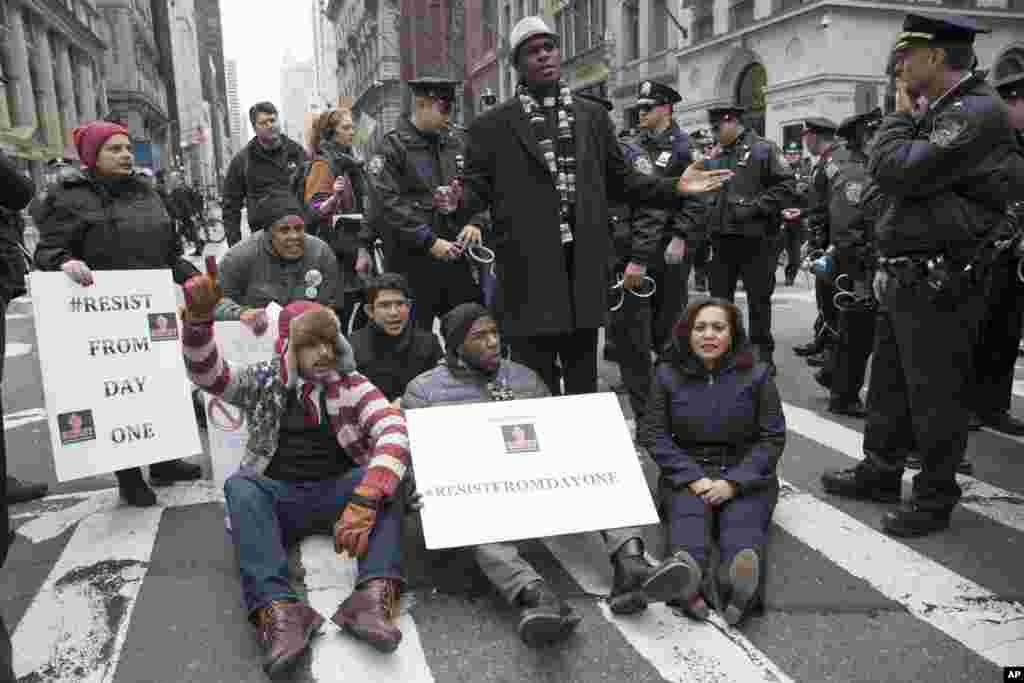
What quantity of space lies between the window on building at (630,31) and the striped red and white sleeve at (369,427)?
2792cm

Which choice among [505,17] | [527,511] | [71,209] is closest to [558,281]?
[527,511]

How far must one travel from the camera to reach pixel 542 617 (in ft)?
9.04

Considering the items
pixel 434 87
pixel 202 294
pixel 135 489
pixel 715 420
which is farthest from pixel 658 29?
pixel 202 294

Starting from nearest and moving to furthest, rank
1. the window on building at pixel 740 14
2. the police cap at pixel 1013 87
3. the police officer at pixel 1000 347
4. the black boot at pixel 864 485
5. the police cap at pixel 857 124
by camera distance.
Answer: the black boot at pixel 864 485
the police cap at pixel 1013 87
the police officer at pixel 1000 347
the police cap at pixel 857 124
the window on building at pixel 740 14

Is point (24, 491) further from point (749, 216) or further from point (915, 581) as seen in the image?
point (749, 216)

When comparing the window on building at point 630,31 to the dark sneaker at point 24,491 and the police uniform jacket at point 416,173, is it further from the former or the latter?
the dark sneaker at point 24,491

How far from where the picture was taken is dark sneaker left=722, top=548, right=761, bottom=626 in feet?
9.84

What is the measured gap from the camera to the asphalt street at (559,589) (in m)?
2.78

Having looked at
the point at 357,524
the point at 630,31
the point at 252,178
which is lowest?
the point at 357,524

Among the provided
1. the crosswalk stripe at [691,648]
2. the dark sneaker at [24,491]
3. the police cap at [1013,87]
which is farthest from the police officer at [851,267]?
the dark sneaker at [24,491]

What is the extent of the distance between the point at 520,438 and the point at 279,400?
1063mm

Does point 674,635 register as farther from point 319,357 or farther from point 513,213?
point 513,213

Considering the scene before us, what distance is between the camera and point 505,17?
4153cm

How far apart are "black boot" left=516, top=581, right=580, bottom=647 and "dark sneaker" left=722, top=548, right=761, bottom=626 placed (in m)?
0.58
